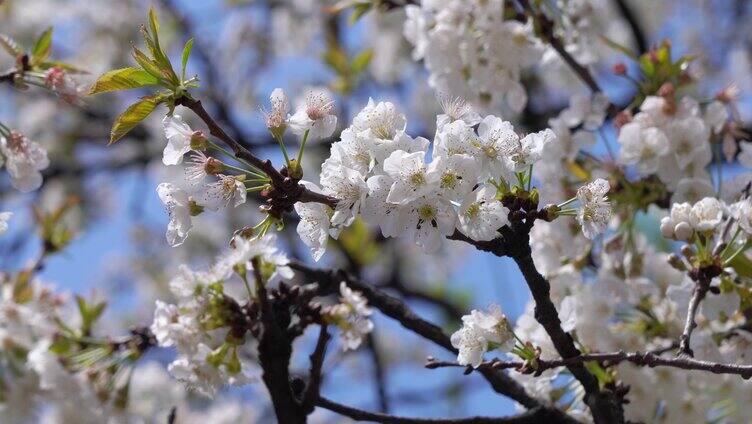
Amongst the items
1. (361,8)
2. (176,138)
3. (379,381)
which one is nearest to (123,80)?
(176,138)

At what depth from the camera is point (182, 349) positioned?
6.05 feet

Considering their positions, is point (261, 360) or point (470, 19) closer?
point (261, 360)

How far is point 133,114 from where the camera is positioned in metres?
1.78

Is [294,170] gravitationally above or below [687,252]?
below

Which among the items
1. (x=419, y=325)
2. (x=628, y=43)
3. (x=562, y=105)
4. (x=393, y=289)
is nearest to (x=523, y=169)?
(x=419, y=325)

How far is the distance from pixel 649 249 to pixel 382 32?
4.69 metres

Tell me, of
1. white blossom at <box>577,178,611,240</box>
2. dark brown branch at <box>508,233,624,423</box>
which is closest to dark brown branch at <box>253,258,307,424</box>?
dark brown branch at <box>508,233,624,423</box>

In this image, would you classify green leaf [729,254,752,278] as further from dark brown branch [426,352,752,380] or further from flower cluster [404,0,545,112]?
flower cluster [404,0,545,112]

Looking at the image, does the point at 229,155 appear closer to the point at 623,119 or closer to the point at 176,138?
the point at 176,138

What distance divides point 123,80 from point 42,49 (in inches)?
27.0

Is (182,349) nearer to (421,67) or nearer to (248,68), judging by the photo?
(421,67)

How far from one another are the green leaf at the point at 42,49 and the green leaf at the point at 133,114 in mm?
706

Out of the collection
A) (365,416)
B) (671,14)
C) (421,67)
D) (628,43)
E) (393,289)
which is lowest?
(365,416)

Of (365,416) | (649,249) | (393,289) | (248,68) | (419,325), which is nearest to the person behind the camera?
(365,416)
